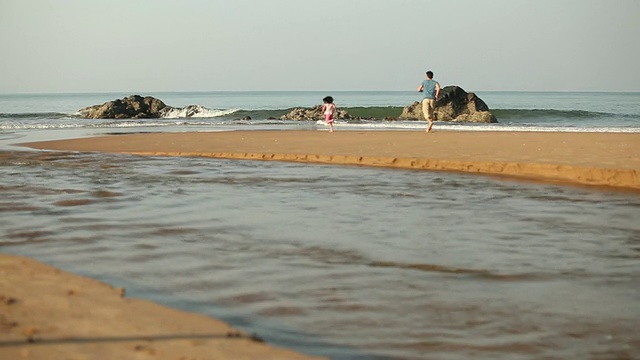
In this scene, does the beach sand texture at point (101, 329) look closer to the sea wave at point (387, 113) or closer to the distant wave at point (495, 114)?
the distant wave at point (495, 114)

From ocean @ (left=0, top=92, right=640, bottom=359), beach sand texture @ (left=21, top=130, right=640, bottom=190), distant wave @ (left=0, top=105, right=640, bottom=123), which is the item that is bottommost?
ocean @ (left=0, top=92, right=640, bottom=359)

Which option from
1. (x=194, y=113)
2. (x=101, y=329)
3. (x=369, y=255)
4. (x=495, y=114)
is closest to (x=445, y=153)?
(x=369, y=255)

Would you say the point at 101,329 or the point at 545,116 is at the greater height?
the point at 545,116

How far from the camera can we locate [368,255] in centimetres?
690

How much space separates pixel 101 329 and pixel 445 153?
13.4 meters

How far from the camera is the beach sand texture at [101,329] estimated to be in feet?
12.8

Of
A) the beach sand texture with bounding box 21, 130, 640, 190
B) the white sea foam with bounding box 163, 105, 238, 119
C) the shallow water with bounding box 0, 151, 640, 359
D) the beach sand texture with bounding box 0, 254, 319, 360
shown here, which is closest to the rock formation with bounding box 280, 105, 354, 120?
the white sea foam with bounding box 163, 105, 238, 119

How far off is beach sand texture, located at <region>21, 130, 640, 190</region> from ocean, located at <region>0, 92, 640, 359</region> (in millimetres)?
1181

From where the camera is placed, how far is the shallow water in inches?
181

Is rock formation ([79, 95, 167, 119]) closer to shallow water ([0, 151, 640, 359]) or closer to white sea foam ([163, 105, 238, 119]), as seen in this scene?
white sea foam ([163, 105, 238, 119])

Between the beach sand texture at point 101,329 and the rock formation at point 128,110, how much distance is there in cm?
4998

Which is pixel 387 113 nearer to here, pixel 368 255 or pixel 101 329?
pixel 368 255


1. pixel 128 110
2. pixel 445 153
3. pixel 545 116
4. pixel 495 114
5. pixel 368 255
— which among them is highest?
pixel 128 110

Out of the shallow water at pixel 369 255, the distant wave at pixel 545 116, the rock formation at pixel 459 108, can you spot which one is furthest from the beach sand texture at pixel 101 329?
the distant wave at pixel 545 116
